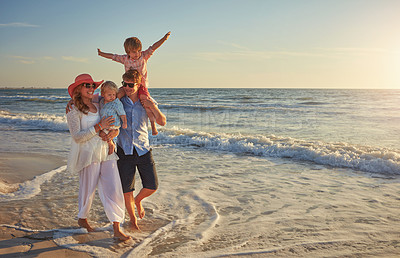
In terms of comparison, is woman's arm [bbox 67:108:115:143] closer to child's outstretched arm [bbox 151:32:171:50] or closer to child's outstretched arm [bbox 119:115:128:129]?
child's outstretched arm [bbox 119:115:128:129]

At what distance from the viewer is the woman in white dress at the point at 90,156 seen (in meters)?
3.28

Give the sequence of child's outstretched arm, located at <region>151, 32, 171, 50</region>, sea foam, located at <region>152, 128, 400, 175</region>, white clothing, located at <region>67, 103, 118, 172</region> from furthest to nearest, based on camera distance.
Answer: sea foam, located at <region>152, 128, 400, 175</region> < child's outstretched arm, located at <region>151, 32, 171, 50</region> < white clothing, located at <region>67, 103, 118, 172</region>

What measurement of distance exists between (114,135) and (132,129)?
269 mm

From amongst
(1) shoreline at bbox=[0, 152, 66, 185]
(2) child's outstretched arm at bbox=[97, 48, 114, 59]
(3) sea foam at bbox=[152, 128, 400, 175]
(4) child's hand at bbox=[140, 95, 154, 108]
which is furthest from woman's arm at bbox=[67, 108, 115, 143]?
(3) sea foam at bbox=[152, 128, 400, 175]

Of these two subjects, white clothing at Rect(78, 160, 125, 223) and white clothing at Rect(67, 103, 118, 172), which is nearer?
white clothing at Rect(67, 103, 118, 172)

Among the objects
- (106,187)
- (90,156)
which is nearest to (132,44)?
(90,156)

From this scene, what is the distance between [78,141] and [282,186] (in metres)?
3.81

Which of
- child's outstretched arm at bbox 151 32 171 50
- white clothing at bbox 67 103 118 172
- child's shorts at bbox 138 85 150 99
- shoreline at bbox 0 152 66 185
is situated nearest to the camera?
white clothing at bbox 67 103 118 172

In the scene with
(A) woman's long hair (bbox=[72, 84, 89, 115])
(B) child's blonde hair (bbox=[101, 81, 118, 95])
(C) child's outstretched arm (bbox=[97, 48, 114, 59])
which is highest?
(C) child's outstretched arm (bbox=[97, 48, 114, 59])

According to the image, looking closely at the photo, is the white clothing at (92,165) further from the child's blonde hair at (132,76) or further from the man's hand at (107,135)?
Answer: the child's blonde hair at (132,76)

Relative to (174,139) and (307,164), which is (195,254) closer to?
(307,164)

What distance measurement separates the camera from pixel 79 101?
3.30 meters

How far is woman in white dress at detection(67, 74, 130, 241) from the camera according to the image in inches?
129

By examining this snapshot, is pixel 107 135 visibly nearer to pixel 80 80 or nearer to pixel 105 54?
pixel 80 80
